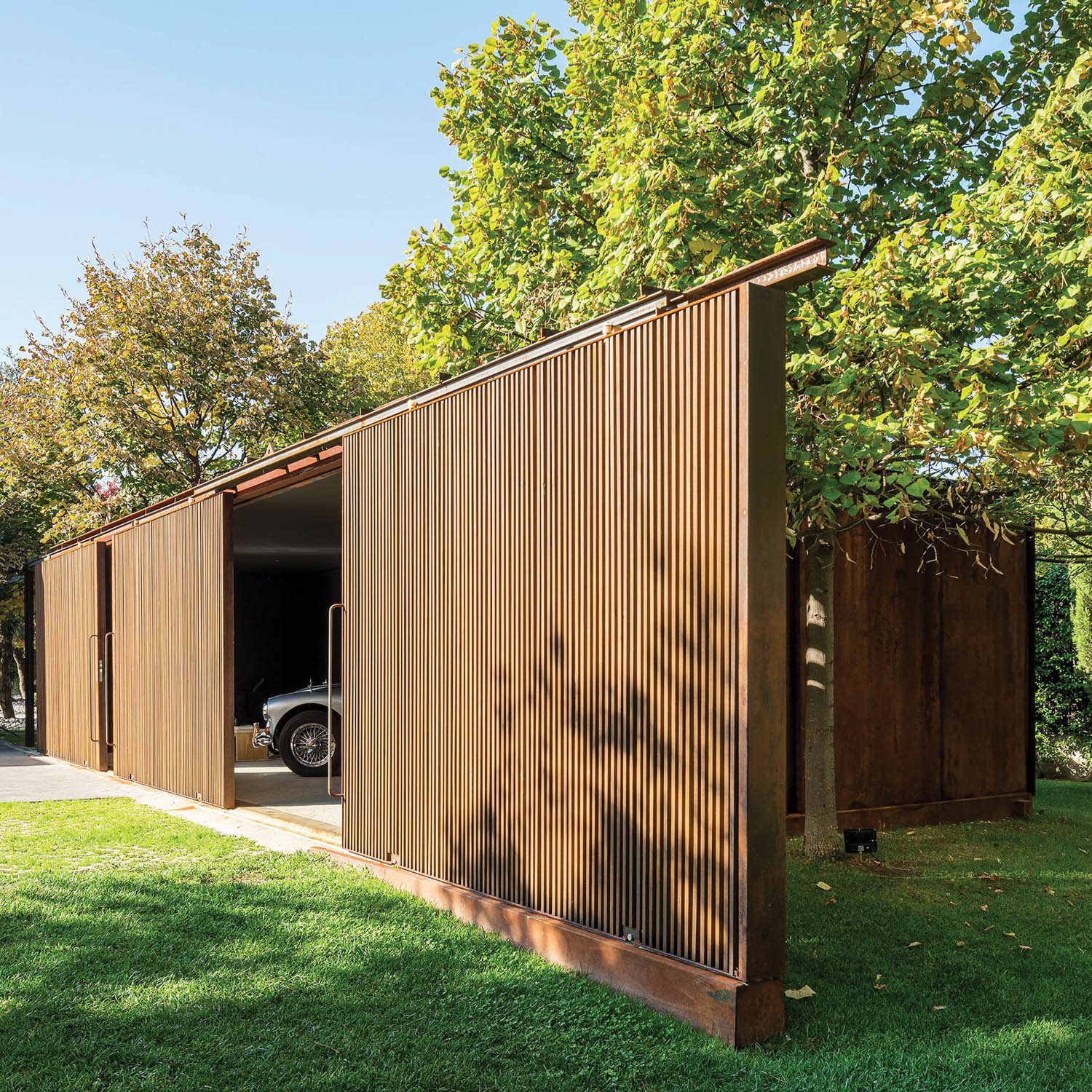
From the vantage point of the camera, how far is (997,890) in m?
6.47

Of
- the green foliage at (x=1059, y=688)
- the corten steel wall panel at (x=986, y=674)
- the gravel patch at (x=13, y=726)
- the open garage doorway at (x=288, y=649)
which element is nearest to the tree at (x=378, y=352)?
the open garage doorway at (x=288, y=649)

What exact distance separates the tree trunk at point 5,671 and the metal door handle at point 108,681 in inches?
476

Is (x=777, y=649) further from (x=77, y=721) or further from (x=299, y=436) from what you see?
(x=299, y=436)

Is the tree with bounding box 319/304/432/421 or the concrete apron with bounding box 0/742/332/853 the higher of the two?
the tree with bounding box 319/304/432/421

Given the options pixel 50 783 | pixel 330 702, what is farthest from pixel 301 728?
pixel 330 702

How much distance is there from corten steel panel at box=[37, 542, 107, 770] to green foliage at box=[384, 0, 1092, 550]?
284 inches

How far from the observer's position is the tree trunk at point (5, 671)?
76.5 feet

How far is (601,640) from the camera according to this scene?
4.78 m

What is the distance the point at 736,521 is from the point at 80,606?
38.4ft

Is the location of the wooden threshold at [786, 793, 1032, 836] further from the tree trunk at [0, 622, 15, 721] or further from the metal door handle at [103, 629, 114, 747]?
the tree trunk at [0, 622, 15, 721]

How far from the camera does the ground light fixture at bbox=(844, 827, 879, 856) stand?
23.4 feet

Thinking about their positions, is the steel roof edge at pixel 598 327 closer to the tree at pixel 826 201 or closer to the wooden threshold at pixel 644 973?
the tree at pixel 826 201

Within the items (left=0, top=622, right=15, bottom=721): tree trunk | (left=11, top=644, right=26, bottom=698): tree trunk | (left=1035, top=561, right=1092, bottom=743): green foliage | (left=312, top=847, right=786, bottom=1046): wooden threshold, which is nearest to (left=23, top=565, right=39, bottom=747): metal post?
(left=0, top=622, right=15, bottom=721): tree trunk

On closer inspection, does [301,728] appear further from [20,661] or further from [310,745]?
[20,661]
